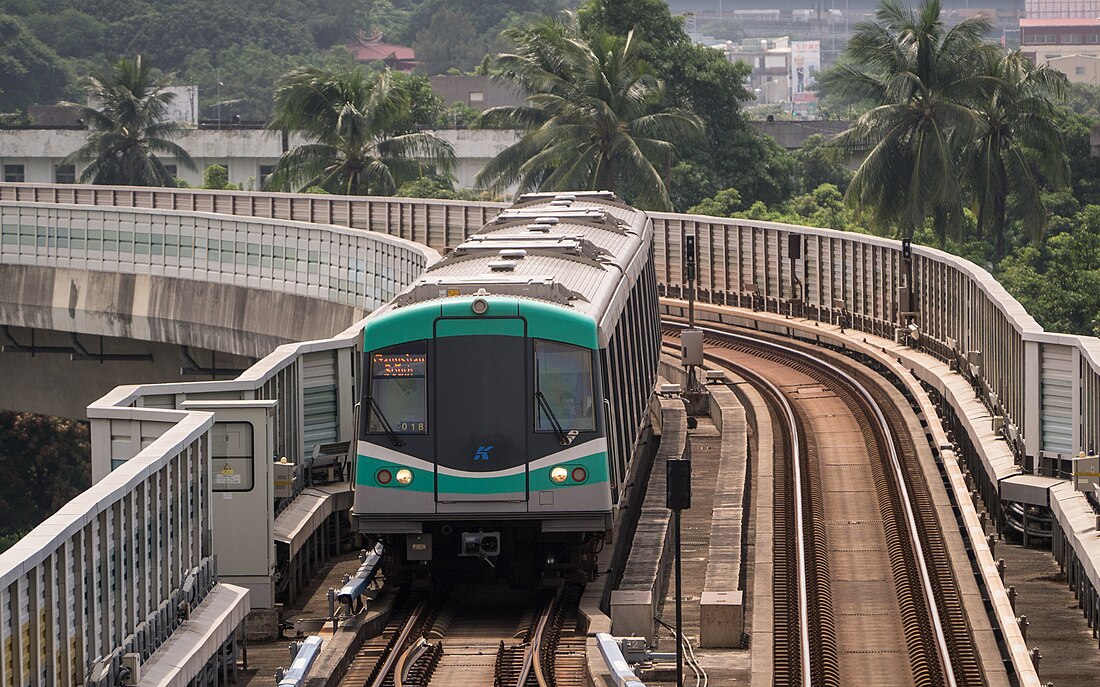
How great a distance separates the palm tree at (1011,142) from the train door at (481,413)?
3446 centimetres

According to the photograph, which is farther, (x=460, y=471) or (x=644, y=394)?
(x=644, y=394)

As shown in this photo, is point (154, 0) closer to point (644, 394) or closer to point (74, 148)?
point (74, 148)

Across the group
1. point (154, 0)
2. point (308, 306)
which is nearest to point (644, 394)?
point (308, 306)

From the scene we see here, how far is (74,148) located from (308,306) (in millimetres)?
50014

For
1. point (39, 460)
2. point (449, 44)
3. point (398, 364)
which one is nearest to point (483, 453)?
point (398, 364)

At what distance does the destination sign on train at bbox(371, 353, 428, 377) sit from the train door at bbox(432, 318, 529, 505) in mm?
155

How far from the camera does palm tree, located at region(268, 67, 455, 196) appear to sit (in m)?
57.0

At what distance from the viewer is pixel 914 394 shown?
28.2 meters

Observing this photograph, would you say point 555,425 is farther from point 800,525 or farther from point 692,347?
point 692,347

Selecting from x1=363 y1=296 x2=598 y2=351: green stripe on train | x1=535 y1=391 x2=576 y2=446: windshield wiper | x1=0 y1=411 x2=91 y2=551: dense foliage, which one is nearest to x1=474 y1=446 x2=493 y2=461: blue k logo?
x1=535 y1=391 x2=576 y2=446: windshield wiper

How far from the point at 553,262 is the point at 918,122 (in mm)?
30667

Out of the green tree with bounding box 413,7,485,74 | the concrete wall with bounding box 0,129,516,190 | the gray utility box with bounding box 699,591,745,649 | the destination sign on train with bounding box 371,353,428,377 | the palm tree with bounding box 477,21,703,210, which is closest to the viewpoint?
the gray utility box with bounding box 699,591,745,649

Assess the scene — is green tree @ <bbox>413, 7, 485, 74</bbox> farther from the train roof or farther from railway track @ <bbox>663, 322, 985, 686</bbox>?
the train roof

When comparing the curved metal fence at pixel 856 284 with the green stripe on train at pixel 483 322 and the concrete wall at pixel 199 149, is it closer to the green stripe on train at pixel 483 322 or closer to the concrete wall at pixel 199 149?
the green stripe on train at pixel 483 322
